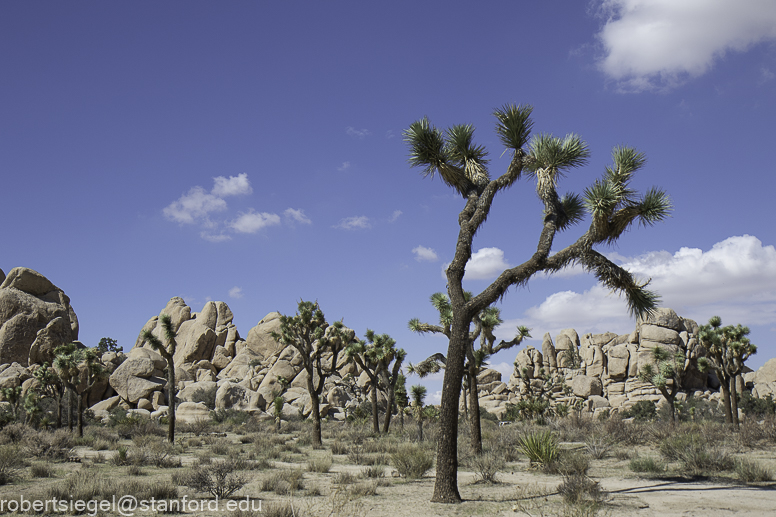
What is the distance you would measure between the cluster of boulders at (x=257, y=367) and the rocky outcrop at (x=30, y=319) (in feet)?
0.33

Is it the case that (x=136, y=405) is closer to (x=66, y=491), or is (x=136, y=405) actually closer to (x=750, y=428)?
(x=66, y=491)

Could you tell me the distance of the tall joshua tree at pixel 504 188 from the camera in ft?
32.4

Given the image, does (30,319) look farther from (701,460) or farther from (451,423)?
(701,460)

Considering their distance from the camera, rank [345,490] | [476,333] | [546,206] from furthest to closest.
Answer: [476,333], [546,206], [345,490]

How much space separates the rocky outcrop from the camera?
5078 centimetres

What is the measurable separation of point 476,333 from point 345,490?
27.8 ft

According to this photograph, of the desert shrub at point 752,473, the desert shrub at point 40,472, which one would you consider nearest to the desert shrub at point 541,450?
the desert shrub at point 752,473

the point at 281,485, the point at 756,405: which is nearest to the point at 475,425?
the point at 281,485

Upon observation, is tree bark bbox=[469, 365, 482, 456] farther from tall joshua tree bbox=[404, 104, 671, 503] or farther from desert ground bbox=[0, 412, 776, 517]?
tall joshua tree bbox=[404, 104, 671, 503]

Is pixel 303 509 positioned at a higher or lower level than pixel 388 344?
lower

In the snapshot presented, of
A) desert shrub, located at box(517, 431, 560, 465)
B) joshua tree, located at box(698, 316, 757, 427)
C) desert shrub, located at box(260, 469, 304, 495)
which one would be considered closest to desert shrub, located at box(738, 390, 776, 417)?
joshua tree, located at box(698, 316, 757, 427)

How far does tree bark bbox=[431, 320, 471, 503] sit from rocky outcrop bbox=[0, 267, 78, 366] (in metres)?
55.2

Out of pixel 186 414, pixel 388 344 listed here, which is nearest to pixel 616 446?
pixel 388 344

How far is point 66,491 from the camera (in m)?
9.56
